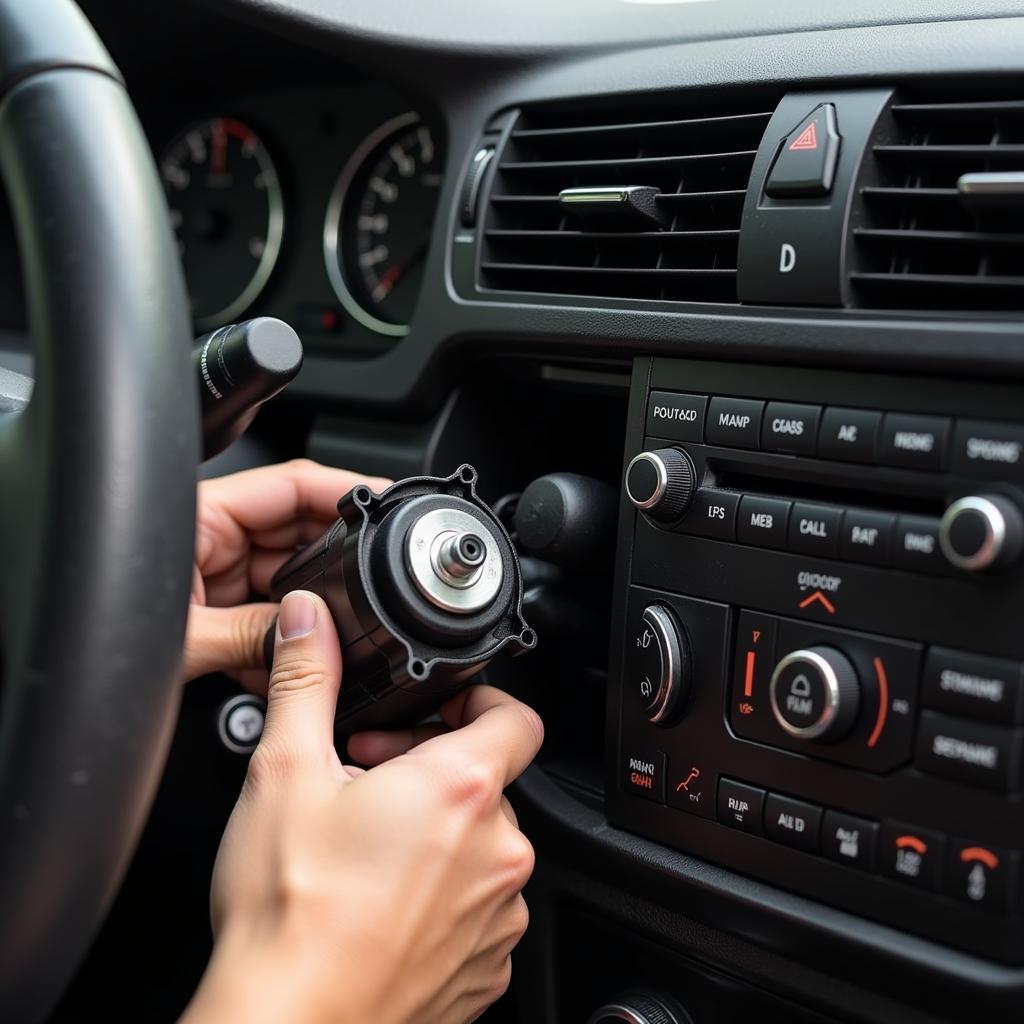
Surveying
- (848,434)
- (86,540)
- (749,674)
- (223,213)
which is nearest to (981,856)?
(749,674)

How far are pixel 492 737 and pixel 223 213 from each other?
3.98 ft

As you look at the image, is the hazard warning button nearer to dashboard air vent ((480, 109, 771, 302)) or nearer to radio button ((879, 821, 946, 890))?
dashboard air vent ((480, 109, 771, 302))

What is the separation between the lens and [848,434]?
106cm

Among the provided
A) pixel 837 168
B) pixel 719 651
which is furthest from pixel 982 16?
pixel 719 651

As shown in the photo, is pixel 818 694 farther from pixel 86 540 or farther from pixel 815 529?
pixel 86 540

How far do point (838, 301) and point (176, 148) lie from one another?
135 cm

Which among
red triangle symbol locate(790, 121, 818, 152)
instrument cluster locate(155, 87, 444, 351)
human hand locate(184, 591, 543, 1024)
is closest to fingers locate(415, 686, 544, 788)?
human hand locate(184, 591, 543, 1024)

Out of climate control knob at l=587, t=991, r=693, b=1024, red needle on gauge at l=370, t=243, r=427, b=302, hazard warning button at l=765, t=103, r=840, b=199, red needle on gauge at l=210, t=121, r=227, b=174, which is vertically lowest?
climate control knob at l=587, t=991, r=693, b=1024

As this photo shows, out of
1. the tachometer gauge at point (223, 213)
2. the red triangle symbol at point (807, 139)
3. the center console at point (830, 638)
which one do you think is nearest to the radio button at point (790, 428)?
the center console at point (830, 638)

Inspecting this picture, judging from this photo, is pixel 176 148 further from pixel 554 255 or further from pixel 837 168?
pixel 837 168

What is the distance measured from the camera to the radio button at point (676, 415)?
1178 millimetres

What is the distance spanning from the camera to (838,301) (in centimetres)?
108

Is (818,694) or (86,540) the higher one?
(86,540)

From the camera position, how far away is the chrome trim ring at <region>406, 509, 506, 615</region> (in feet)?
3.36
